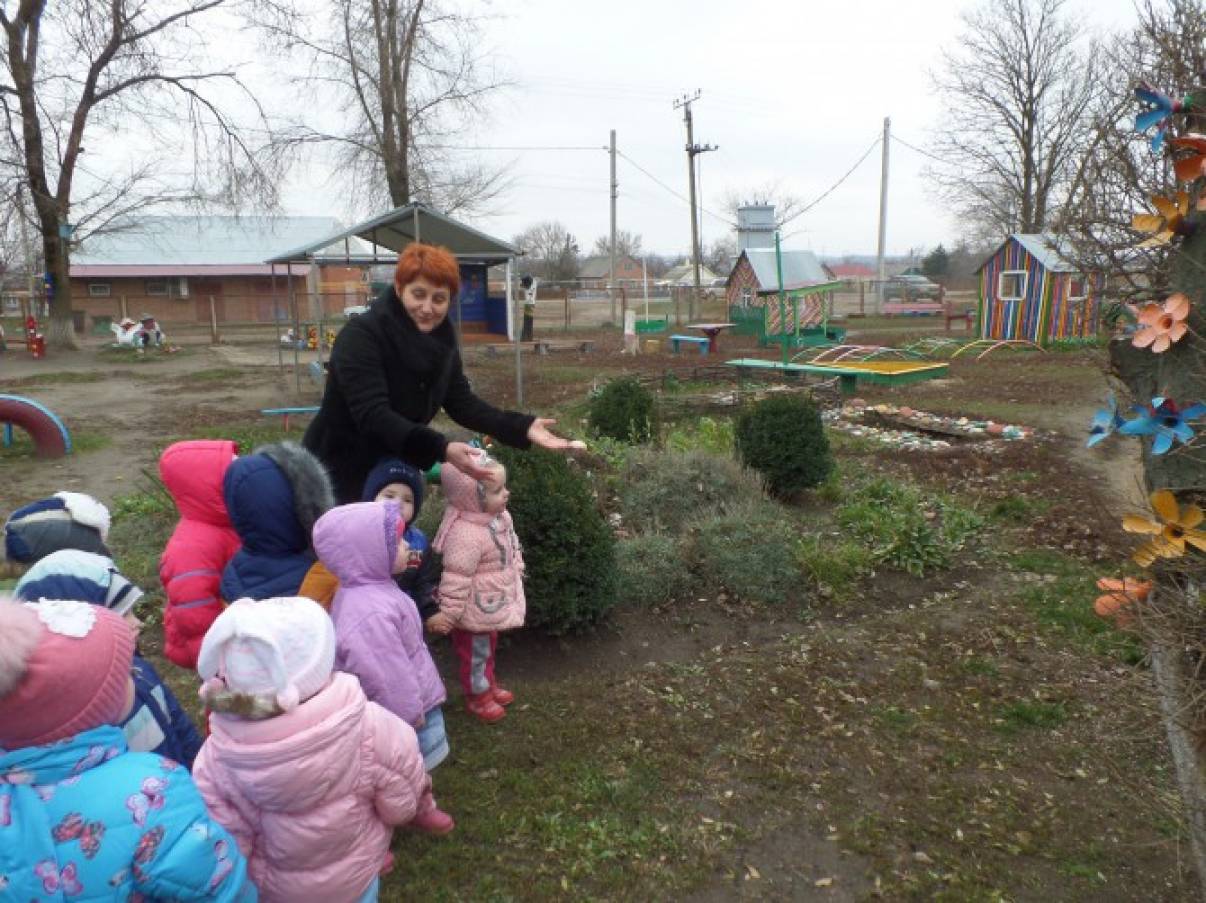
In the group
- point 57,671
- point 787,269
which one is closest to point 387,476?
point 57,671

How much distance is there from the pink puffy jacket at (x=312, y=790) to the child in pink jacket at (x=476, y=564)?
1.18 metres

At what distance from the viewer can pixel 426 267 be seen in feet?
9.86

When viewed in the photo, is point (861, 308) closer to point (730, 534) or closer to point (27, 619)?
point (730, 534)

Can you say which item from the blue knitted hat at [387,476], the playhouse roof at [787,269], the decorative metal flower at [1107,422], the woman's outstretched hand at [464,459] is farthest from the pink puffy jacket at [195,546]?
the playhouse roof at [787,269]

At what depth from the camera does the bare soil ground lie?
274cm

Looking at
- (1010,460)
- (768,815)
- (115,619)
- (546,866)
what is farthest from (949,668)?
(1010,460)

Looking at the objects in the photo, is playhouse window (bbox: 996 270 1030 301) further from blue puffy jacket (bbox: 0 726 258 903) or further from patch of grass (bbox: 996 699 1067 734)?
blue puffy jacket (bbox: 0 726 258 903)

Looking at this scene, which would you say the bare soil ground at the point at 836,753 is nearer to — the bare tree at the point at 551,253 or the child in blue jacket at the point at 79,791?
the child in blue jacket at the point at 79,791

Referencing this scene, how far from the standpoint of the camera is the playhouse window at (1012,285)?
2155 cm

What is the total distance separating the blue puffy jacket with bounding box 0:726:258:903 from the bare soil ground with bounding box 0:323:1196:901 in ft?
3.70

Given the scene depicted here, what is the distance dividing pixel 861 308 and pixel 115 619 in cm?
3714

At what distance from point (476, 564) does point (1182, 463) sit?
2.39 meters

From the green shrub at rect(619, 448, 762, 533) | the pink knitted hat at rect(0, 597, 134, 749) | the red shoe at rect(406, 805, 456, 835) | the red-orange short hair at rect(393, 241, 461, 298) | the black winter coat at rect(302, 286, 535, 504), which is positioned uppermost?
the red-orange short hair at rect(393, 241, 461, 298)

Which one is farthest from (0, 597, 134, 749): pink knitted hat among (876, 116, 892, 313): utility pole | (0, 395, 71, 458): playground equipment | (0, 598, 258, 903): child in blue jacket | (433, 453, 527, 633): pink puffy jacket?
(876, 116, 892, 313): utility pole
